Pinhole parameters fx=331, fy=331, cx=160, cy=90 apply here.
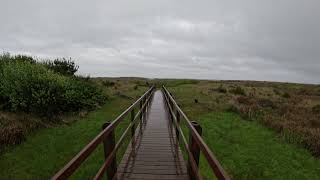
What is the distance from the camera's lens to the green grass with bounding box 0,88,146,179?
27.4 feet

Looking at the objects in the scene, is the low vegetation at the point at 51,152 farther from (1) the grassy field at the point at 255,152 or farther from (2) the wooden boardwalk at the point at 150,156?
(1) the grassy field at the point at 255,152

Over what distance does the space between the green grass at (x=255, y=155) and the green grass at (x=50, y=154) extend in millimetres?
3043

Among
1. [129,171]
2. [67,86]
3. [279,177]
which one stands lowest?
[279,177]

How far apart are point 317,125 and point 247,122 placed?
12.6ft

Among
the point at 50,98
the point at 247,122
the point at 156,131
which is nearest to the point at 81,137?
the point at 156,131

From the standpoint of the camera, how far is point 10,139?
11211 mm

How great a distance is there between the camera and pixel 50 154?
10227 millimetres

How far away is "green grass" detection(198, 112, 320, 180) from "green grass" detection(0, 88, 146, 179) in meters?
3.04

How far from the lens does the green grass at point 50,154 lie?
8.34 meters

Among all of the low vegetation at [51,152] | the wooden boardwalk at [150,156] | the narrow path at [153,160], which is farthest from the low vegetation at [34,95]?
the wooden boardwalk at [150,156]

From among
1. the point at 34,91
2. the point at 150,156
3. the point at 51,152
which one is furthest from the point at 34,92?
the point at 150,156

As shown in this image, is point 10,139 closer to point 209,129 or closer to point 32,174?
point 32,174

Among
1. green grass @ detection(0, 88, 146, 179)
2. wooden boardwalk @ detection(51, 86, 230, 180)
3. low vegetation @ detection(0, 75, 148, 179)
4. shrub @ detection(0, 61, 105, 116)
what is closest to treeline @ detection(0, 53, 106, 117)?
shrub @ detection(0, 61, 105, 116)

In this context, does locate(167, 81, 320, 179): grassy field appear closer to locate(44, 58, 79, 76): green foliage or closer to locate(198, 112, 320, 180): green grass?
locate(198, 112, 320, 180): green grass
